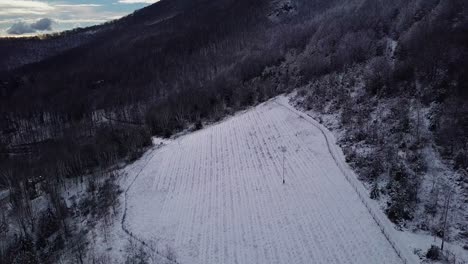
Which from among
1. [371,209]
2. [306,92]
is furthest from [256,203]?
[306,92]

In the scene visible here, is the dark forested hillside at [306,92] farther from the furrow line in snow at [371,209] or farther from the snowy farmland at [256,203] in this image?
the snowy farmland at [256,203]

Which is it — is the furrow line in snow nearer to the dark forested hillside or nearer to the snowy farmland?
the snowy farmland

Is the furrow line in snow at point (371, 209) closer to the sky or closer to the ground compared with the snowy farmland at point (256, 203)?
closer to the sky

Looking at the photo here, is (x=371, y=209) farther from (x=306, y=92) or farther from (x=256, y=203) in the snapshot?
(x=306, y=92)

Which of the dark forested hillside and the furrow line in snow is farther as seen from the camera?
the dark forested hillside

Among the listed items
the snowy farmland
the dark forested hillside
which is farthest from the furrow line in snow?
the dark forested hillside

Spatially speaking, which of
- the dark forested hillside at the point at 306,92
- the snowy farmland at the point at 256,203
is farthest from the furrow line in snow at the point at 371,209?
the dark forested hillside at the point at 306,92
